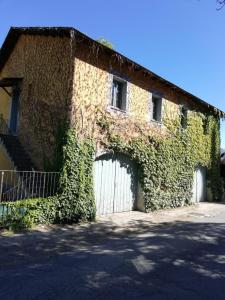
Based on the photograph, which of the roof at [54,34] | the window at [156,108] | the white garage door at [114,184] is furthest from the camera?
the window at [156,108]

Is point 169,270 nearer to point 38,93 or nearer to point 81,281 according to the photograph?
point 81,281

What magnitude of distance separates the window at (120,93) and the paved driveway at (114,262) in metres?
5.04

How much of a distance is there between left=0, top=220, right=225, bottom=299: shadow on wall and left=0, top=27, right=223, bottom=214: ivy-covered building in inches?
101

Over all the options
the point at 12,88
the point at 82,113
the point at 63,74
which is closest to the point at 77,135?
the point at 82,113

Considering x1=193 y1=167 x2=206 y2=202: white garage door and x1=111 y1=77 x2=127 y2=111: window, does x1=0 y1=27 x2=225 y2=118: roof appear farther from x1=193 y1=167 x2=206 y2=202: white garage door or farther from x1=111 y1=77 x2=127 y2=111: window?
x1=193 y1=167 x2=206 y2=202: white garage door

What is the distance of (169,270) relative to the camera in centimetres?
632

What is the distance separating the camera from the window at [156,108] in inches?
645

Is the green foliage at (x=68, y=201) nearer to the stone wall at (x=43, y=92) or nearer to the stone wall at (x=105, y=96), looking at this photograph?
the stone wall at (x=105, y=96)

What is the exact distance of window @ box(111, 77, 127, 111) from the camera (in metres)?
14.1

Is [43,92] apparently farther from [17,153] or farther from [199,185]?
[199,185]

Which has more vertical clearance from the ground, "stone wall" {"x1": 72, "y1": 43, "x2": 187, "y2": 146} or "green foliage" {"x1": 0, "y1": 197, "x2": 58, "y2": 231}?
"stone wall" {"x1": 72, "y1": 43, "x2": 187, "y2": 146}

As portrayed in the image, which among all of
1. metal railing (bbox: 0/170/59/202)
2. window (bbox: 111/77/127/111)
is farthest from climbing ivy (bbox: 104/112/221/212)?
metal railing (bbox: 0/170/59/202)

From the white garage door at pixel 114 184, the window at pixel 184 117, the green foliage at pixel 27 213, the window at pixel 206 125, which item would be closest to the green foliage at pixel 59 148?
the green foliage at pixel 27 213

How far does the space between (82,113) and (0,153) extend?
4.22m
